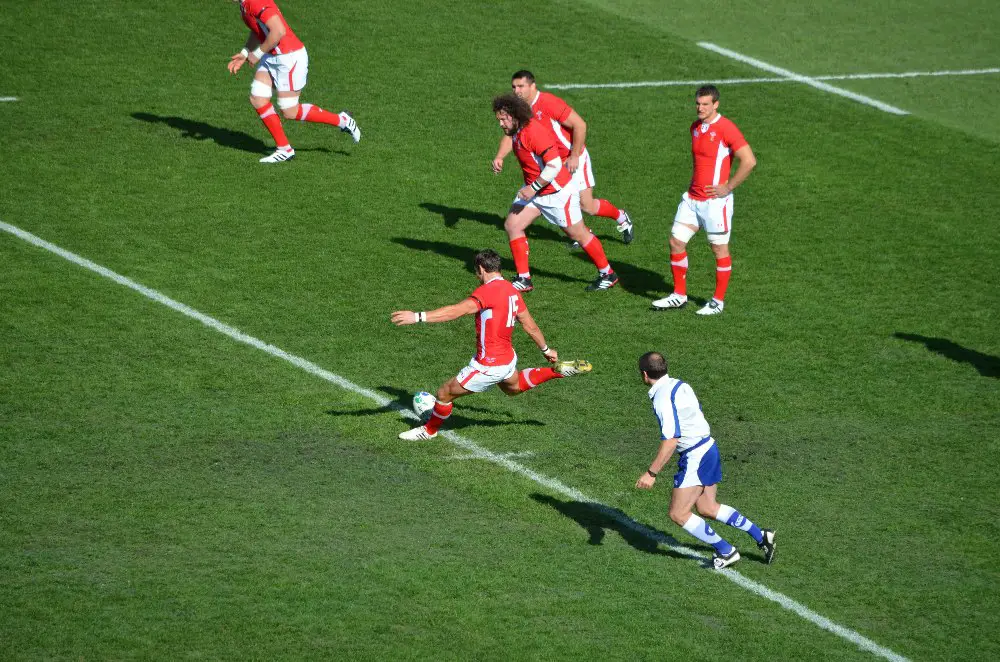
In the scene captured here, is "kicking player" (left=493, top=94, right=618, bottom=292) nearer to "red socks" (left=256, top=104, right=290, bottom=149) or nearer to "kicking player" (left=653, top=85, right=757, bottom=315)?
"kicking player" (left=653, top=85, right=757, bottom=315)

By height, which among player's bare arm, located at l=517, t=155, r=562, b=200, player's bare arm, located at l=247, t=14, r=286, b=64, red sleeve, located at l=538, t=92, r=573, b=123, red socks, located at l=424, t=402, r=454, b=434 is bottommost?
red socks, located at l=424, t=402, r=454, b=434

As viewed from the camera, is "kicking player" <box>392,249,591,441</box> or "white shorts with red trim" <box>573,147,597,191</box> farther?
"white shorts with red trim" <box>573,147,597,191</box>

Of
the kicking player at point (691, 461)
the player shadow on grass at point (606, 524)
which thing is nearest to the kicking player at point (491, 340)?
the player shadow on grass at point (606, 524)

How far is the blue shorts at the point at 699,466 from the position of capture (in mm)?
10922

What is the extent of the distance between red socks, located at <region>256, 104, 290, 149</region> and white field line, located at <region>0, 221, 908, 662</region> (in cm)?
390

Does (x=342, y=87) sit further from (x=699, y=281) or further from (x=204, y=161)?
(x=699, y=281)

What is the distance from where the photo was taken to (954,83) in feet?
81.5

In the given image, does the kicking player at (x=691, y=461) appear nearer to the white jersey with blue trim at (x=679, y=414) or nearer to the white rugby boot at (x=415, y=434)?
the white jersey with blue trim at (x=679, y=414)

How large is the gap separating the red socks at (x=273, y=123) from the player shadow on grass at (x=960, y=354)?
30.5 feet

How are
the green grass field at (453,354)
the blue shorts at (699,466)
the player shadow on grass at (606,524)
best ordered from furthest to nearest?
the player shadow on grass at (606,524), the blue shorts at (699,466), the green grass field at (453,354)

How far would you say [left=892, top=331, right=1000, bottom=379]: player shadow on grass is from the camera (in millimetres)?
15141

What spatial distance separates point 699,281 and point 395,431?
5570 millimetres

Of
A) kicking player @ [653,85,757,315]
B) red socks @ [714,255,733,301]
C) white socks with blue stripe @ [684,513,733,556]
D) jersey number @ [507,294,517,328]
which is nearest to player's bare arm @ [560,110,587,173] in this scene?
kicking player @ [653,85,757,315]

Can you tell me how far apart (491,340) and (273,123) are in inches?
333
